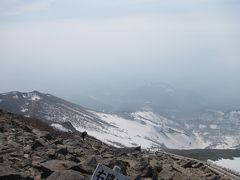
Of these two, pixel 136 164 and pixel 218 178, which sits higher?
pixel 218 178

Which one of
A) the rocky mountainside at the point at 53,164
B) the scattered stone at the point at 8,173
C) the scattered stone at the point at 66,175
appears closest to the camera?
the scattered stone at the point at 8,173

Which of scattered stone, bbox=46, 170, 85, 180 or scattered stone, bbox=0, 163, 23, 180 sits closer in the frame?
scattered stone, bbox=0, 163, 23, 180

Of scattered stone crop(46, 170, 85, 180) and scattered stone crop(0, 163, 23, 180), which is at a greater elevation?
scattered stone crop(46, 170, 85, 180)

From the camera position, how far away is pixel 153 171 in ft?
73.5

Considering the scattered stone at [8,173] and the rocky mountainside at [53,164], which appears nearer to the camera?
the scattered stone at [8,173]

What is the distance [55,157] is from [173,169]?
8.18 m

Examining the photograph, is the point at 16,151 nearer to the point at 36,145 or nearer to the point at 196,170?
the point at 36,145

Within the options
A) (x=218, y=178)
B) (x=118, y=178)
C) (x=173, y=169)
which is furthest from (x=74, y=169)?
(x=218, y=178)

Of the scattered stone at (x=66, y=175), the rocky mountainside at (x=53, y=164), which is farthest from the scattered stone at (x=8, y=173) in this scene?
the scattered stone at (x=66, y=175)

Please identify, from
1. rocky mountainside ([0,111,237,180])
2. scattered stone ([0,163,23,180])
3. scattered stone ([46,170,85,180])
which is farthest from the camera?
rocky mountainside ([0,111,237,180])

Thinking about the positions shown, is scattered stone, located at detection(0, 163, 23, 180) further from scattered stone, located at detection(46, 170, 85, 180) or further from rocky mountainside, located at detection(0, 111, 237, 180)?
scattered stone, located at detection(46, 170, 85, 180)

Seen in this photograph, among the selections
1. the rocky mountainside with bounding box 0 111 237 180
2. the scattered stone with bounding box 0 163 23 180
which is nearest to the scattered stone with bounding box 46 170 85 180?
the rocky mountainside with bounding box 0 111 237 180

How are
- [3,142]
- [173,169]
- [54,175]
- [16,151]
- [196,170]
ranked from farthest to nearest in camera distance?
[196,170] < [173,169] < [3,142] < [16,151] < [54,175]

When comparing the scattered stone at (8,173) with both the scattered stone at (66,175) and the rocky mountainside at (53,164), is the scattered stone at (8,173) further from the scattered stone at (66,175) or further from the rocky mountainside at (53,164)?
A: the scattered stone at (66,175)
